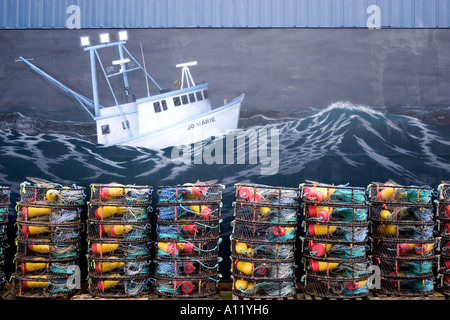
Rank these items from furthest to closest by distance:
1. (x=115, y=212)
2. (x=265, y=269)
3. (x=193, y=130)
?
(x=193, y=130)
(x=115, y=212)
(x=265, y=269)

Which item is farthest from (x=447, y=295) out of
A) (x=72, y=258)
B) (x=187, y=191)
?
(x=72, y=258)

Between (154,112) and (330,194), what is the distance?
3.69 meters

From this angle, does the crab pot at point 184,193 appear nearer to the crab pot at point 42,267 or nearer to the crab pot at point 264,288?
the crab pot at point 264,288

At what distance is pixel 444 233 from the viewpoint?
25.8ft

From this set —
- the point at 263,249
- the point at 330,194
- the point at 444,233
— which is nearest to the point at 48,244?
the point at 263,249

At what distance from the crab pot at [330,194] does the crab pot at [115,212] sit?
9.02ft

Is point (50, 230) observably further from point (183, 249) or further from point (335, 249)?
point (335, 249)

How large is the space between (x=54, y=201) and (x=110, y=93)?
2.41 metres

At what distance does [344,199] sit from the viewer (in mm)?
7570

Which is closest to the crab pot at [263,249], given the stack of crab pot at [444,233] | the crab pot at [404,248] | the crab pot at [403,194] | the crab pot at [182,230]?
the crab pot at [182,230]

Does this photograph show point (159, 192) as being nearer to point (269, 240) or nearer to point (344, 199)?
point (269, 240)

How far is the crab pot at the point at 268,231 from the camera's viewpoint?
7.36 meters
